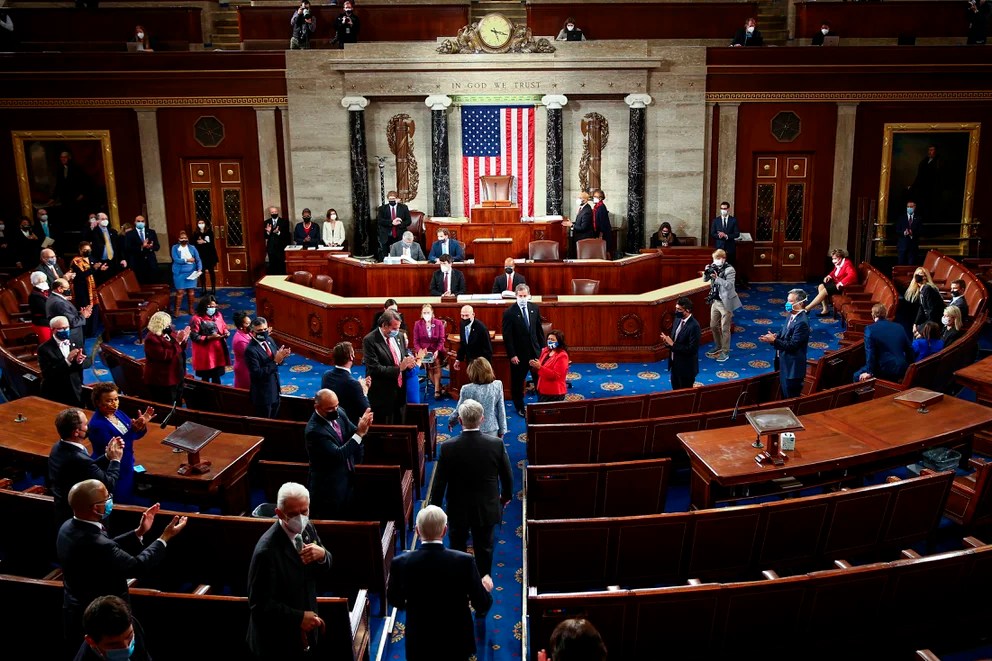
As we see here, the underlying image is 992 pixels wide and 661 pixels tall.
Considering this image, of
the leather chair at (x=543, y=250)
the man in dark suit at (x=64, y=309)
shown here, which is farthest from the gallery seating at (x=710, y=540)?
the leather chair at (x=543, y=250)

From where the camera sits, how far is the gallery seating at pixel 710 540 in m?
5.33

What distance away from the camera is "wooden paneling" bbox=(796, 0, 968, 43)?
16156 mm

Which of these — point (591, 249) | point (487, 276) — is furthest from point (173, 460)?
point (591, 249)

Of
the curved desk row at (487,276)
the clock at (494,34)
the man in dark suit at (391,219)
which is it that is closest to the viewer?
the curved desk row at (487,276)

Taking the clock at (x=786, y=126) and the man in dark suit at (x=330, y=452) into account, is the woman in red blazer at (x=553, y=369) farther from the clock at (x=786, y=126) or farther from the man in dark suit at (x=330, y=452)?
the clock at (x=786, y=126)

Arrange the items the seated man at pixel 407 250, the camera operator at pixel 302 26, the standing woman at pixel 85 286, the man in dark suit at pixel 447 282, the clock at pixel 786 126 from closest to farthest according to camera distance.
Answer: the man in dark suit at pixel 447 282 < the standing woman at pixel 85 286 < the seated man at pixel 407 250 < the camera operator at pixel 302 26 < the clock at pixel 786 126

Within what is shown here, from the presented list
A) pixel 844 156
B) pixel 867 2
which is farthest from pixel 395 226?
pixel 867 2

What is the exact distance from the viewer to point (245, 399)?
26.6 ft

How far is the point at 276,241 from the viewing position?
1566 centimetres

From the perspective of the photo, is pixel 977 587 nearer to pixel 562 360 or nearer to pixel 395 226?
pixel 562 360

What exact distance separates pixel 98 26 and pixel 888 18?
1484 centimetres

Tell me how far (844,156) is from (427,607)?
1447cm

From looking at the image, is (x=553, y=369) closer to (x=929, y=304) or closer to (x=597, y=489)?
(x=597, y=489)

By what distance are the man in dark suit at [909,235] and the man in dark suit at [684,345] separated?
25.6 feet
